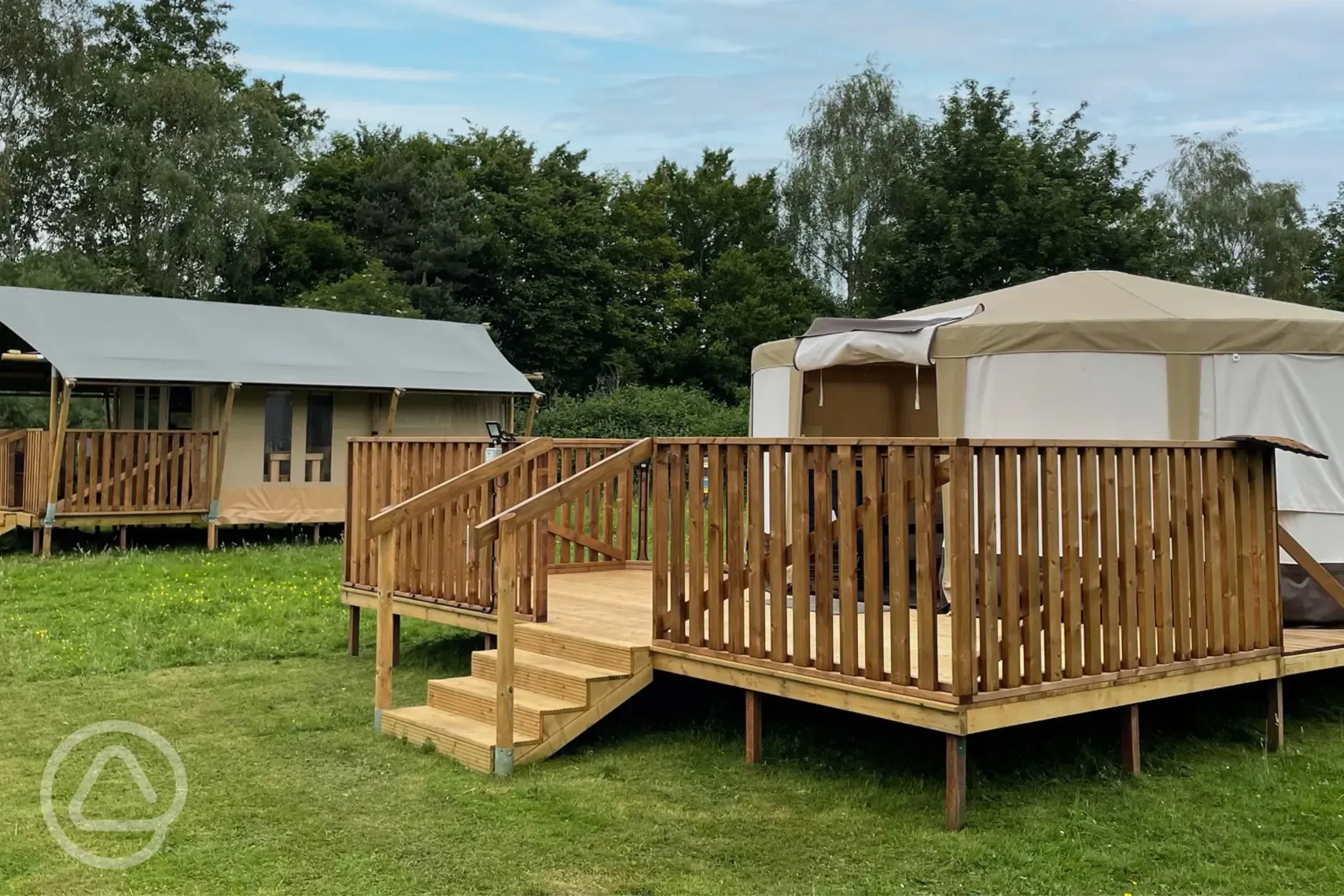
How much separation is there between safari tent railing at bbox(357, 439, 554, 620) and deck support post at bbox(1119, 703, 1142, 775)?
2909mm

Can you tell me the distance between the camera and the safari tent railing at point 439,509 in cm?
619

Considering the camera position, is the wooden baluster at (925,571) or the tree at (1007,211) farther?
the tree at (1007,211)

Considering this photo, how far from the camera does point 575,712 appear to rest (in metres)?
5.20

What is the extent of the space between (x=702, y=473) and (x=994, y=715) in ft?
5.55

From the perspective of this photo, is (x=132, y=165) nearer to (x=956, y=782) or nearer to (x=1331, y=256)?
(x=956, y=782)

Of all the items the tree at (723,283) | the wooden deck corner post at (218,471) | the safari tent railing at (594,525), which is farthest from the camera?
the tree at (723,283)

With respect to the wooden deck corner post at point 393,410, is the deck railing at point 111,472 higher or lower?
lower

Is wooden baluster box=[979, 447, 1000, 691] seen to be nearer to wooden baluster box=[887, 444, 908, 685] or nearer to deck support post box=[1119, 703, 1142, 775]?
wooden baluster box=[887, 444, 908, 685]

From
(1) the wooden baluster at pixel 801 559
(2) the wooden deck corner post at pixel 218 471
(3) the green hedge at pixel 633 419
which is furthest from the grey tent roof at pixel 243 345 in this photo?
(1) the wooden baluster at pixel 801 559

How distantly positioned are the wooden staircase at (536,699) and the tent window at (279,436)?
28.7 ft

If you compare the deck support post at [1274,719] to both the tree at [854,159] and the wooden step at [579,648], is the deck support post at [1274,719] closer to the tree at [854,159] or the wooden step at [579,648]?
the wooden step at [579,648]

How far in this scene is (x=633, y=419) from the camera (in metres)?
20.7

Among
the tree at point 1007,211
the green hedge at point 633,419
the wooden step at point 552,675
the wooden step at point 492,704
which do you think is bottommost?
the wooden step at point 492,704

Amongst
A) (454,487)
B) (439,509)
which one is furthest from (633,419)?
(454,487)
